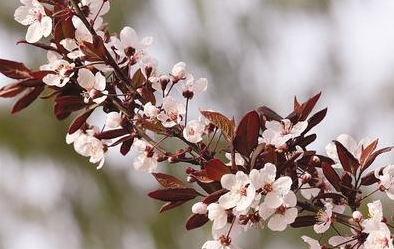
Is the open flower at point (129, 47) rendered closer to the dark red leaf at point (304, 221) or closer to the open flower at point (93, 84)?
the open flower at point (93, 84)

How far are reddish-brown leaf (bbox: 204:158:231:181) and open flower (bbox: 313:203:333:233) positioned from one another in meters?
0.11

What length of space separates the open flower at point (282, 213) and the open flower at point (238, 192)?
3cm

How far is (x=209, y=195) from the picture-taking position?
2.55 feet

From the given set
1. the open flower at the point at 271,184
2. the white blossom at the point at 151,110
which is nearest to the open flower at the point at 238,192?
the open flower at the point at 271,184

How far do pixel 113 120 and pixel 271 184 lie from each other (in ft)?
0.68

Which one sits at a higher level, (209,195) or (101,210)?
(209,195)

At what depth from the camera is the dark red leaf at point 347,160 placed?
837mm

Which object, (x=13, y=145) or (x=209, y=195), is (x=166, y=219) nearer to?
(x=13, y=145)

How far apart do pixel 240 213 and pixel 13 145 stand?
174 inches

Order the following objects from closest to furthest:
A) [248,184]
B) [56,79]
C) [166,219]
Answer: [248,184]
[56,79]
[166,219]

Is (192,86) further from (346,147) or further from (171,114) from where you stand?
(346,147)

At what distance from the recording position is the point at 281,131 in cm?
80

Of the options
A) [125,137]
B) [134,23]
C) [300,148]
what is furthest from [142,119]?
[134,23]

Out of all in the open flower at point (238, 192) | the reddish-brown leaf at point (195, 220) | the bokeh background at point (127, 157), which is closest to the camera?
the open flower at point (238, 192)
